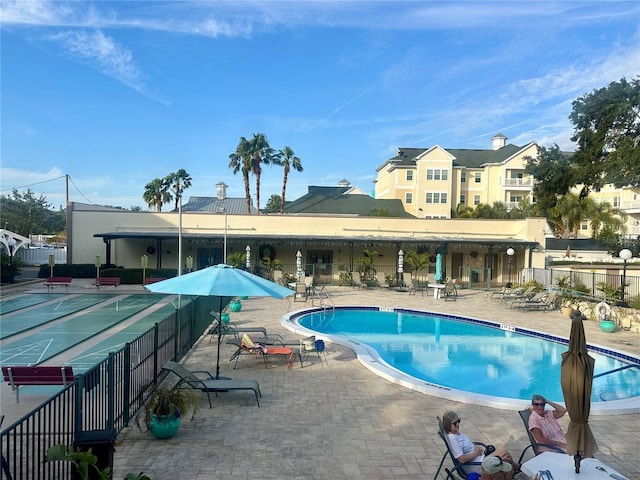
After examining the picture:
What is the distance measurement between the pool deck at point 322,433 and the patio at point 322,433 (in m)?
0.01

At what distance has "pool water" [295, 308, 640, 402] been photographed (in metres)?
10.3

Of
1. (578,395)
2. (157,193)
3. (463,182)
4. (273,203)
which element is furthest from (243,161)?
(578,395)

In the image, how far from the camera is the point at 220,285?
25.7ft

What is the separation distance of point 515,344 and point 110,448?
1252 cm

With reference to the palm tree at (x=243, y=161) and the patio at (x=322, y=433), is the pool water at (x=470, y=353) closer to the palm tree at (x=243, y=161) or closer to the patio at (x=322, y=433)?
the patio at (x=322, y=433)

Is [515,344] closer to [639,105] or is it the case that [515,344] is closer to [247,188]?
[639,105]

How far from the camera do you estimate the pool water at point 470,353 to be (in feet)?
33.7

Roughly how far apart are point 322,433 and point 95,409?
9.62 ft

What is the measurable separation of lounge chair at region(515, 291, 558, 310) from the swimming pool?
152 inches

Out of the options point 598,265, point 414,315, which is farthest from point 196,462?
point 598,265

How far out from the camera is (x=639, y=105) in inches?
922

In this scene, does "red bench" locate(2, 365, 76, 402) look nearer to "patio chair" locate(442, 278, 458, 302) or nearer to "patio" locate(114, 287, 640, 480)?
"patio" locate(114, 287, 640, 480)

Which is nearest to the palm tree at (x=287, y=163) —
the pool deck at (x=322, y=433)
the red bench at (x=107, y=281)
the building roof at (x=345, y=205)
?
the building roof at (x=345, y=205)

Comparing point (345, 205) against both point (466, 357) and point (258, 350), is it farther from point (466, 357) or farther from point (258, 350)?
point (258, 350)
